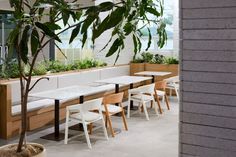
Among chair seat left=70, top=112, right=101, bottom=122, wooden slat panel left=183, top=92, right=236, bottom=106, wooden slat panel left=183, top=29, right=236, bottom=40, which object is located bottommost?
chair seat left=70, top=112, right=101, bottom=122

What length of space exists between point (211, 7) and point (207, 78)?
0.34m

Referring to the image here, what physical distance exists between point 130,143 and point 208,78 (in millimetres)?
3290

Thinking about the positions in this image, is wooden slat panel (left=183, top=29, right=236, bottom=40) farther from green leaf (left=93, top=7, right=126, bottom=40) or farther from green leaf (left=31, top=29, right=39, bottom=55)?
green leaf (left=31, top=29, right=39, bottom=55)

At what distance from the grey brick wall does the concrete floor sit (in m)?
2.67

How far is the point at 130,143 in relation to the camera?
479 cm

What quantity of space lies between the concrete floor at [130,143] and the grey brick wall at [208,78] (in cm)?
267

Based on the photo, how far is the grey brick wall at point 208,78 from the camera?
1580mm

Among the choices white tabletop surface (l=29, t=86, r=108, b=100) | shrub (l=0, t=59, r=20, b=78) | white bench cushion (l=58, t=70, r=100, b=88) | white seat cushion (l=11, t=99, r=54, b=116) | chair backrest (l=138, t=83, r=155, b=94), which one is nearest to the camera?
white tabletop surface (l=29, t=86, r=108, b=100)

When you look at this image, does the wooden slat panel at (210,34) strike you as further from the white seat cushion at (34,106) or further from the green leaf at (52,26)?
the white seat cushion at (34,106)

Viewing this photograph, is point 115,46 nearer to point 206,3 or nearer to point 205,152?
point 206,3

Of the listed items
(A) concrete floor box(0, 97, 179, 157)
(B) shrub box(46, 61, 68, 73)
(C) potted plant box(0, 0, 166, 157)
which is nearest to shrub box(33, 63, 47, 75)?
(B) shrub box(46, 61, 68, 73)

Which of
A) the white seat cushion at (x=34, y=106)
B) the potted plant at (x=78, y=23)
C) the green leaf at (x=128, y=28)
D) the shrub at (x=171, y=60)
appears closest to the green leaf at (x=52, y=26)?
the potted plant at (x=78, y=23)

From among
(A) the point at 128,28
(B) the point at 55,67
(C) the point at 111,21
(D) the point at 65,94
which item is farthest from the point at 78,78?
(C) the point at 111,21

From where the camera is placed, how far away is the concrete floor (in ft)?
14.2
